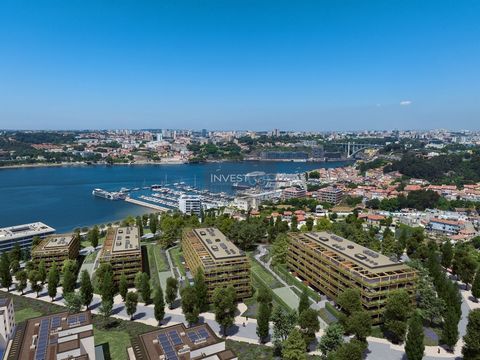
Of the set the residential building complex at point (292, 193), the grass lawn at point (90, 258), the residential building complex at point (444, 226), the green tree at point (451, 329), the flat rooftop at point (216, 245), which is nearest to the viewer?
the green tree at point (451, 329)

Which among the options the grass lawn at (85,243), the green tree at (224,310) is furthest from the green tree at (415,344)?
the grass lawn at (85,243)

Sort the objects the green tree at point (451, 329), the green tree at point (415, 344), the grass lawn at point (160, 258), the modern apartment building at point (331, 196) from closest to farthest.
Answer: the green tree at point (415, 344), the green tree at point (451, 329), the grass lawn at point (160, 258), the modern apartment building at point (331, 196)

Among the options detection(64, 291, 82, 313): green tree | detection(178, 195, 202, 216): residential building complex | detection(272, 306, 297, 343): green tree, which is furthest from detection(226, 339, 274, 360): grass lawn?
detection(178, 195, 202, 216): residential building complex

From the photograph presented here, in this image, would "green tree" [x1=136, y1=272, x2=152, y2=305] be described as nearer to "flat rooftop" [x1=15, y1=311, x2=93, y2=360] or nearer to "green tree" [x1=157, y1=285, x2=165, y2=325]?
"green tree" [x1=157, y1=285, x2=165, y2=325]

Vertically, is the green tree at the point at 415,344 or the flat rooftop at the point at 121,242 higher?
the flat rooftop at the point at 121,242

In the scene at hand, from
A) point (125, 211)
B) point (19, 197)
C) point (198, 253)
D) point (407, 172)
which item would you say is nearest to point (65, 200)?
point (19, 197)

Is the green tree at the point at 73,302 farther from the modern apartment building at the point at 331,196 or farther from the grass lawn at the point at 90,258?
the modern apartment building at the point at 331,196

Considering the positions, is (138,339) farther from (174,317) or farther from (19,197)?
(19,197)
